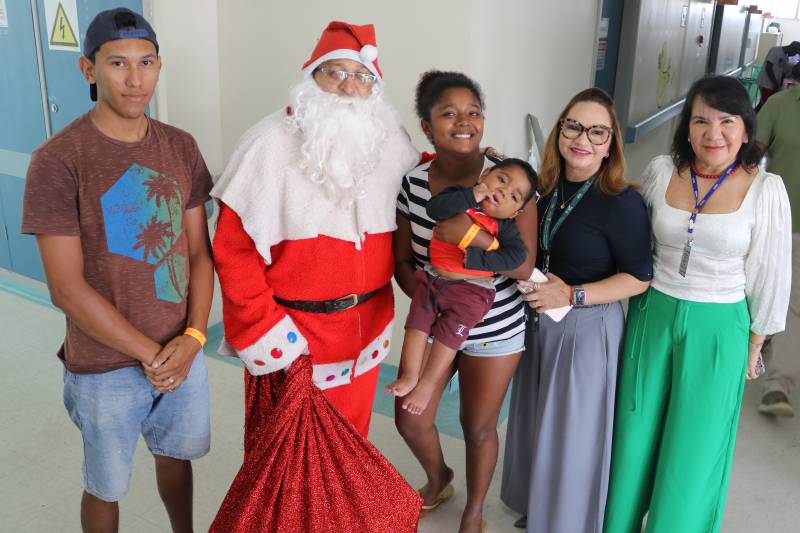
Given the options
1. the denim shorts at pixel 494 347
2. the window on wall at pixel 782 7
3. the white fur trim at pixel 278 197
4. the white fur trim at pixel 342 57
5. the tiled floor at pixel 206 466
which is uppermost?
the window on wall at pixel 782 7

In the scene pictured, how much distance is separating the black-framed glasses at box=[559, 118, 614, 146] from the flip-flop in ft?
4.51

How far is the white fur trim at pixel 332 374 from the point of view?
196 cm

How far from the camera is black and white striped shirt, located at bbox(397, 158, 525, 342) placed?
1944 mm

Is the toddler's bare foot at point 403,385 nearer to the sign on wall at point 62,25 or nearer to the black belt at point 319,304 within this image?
the black belt at point 319,304

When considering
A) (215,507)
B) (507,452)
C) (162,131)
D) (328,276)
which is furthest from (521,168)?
(215,507)

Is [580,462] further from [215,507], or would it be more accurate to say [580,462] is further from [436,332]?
[215,507]

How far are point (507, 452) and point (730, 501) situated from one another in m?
0.93

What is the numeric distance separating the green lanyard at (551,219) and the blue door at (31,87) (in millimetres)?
2250

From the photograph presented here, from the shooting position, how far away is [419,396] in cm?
195

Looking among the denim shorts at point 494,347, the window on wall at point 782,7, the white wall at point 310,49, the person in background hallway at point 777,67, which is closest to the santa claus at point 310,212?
the denim shorts at point 494,347

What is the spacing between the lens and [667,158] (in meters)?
1.99

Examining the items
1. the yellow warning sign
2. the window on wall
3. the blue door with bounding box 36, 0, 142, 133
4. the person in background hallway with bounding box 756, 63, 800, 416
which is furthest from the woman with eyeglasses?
the window on wall

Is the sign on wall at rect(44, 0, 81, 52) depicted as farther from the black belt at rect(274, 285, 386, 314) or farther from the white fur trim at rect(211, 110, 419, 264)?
the black belt at rect(274, 285, 386, 314)

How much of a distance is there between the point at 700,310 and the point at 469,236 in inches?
28.6
